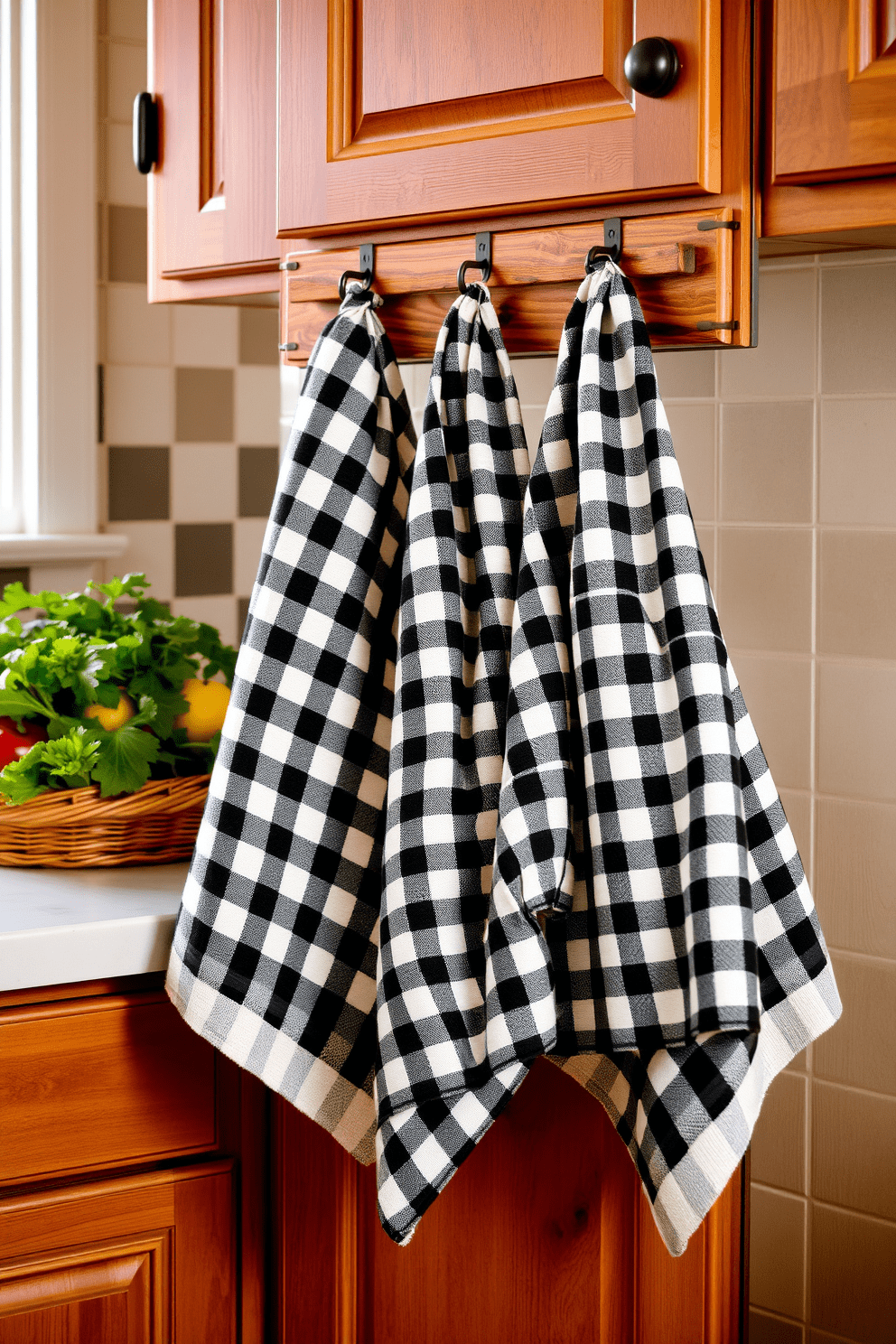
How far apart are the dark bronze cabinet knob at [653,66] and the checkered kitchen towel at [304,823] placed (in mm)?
278

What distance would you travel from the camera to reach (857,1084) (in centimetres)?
104

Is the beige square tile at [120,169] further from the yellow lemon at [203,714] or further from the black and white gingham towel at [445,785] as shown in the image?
the black and white gingham towel at [445,785]

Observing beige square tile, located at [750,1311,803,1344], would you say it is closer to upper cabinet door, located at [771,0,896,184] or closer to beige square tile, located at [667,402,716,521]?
beige square tile, located at [667,402,716,521]

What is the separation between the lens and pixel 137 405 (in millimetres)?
1837

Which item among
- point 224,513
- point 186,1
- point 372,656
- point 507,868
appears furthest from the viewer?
point 224,513

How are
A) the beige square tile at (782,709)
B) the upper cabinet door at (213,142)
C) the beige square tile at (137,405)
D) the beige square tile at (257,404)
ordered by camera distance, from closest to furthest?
the upper cabinet door at (213,142)
the beige square tile at (782,709)
the beige square tile at (137,405)
the beige square tile at (257,404)

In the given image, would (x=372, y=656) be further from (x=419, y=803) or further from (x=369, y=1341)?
(x=369, y=1341)

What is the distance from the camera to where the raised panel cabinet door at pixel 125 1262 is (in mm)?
862

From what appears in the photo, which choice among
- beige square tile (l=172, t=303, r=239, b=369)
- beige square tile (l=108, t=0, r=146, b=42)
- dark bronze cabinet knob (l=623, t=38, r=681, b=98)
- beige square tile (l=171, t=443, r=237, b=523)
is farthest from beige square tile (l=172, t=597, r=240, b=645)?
dark bronze cabinet knob (l=623, t=38, r=681, b=98)

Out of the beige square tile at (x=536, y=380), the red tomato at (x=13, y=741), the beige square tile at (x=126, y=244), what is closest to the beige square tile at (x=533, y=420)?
the beige square tile at (x=536, y=380)

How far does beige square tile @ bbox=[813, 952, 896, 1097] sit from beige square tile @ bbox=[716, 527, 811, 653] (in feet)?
0.90

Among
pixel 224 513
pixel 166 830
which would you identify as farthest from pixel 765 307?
pixel 224 513

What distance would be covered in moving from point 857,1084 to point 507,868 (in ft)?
1.68

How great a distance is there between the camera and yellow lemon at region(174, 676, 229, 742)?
107 centimetres
